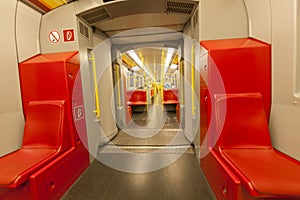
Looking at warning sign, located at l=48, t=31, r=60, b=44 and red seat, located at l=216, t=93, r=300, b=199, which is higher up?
warning sign, located at l=48, t=31, r=60, b=44

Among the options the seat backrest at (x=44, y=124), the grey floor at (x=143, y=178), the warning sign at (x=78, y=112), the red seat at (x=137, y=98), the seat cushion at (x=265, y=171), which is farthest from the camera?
the red seat at (x=137, y=98)

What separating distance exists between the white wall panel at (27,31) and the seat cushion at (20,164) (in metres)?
1.28

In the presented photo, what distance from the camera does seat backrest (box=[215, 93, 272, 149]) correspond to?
179 cm

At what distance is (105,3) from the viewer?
2.28 metres

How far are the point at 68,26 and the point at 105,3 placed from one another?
2.22 feet

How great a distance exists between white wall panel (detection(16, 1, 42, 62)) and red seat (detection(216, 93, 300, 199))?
2.73 meters

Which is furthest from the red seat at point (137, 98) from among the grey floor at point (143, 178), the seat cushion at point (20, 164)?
the seat cushion at point (20, 164)

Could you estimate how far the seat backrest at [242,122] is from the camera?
1.79 metres

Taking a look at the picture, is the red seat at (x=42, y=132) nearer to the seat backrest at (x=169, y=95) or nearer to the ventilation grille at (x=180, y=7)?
the ventilation grille at (x=180, y=7)

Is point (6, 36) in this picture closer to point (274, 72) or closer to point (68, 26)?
point (68, 26)

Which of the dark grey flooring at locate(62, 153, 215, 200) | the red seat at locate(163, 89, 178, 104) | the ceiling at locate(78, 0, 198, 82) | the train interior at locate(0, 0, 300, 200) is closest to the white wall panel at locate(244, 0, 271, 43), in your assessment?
the train interior at locate(0, 0, 300, 200)

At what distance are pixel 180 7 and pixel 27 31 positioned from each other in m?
2.31

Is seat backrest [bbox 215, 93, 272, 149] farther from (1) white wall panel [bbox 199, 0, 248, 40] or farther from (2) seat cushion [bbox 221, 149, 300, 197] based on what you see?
(1) white wall panel [bbox 199, 0, 248, 40]

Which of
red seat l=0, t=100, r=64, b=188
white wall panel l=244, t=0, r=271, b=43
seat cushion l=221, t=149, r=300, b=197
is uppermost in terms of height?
white wall panel l=244, t=0, r=271, b=43
